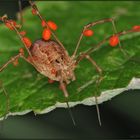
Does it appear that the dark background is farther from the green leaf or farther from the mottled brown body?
the mottled brown body

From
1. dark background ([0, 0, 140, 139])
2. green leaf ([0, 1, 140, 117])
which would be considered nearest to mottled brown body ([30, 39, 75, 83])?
green leaf ([0, 1, 140, 117])

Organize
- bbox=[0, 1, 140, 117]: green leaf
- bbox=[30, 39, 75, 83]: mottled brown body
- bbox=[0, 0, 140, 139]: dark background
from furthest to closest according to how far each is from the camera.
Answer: bbox=[30, 39, 75, 83]: mottled brown body < bbox=[0, 0, 140, 139]: dark background < bbox=[0, 1, 140, 117]: green leaf

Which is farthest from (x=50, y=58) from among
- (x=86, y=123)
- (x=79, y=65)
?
(x=86, y=123)

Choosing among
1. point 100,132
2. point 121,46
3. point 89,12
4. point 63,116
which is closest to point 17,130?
point 63,116

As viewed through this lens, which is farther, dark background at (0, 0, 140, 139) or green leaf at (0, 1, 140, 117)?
dark background at (0, 0, 140, 139)

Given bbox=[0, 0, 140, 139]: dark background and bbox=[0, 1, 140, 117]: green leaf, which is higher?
bbox=[0, 1, 140, 117]: green leaf

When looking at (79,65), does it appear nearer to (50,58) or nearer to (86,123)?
(50,58)

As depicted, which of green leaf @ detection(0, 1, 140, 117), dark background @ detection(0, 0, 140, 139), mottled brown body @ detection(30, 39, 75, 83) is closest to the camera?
green leaf @ detection(0, 1, 140, 117)

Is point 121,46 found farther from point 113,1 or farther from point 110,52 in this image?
point 113,1
